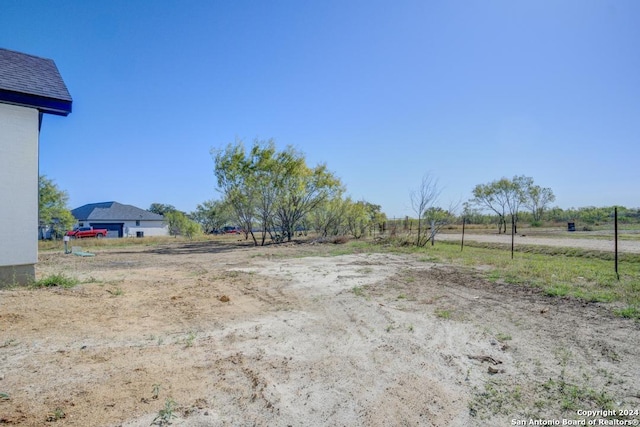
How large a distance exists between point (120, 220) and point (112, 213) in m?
1.66

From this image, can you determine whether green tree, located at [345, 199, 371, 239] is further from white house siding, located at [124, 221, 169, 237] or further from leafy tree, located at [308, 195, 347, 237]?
white house siding, located at [124, 221, 169, 237]

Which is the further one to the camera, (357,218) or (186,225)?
(186,225)

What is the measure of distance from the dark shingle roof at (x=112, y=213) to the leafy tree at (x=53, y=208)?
14.5 metres

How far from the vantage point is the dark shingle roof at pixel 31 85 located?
589cm

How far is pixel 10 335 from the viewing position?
3.74m

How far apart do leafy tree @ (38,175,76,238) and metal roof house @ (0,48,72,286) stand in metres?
29.1

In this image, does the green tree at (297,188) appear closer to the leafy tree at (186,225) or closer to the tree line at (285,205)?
the tree line at (285,205)

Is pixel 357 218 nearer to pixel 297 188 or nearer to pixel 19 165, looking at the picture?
pixel 297 188

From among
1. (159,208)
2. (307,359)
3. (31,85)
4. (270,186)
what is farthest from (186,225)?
(159,208)

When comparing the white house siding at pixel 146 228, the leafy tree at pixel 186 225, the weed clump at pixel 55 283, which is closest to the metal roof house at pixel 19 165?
the weed clump at pixel 55 283

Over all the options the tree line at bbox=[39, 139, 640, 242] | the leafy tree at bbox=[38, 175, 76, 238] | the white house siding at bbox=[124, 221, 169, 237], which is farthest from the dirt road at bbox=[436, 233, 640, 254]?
the white house siding at bbox=[124, 221, 169, 237]

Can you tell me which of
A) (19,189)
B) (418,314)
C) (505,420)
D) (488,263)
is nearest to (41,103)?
(19,189)

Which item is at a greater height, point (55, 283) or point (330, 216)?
point (330, 216)

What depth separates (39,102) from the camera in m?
6.13
